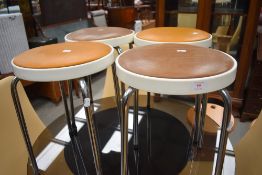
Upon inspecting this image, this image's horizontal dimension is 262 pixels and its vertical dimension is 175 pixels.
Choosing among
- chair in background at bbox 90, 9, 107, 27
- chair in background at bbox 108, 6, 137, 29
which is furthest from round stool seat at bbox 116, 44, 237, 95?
chair in background at bbox 108, 6, 137, 29

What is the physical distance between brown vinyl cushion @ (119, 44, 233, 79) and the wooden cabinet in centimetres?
142

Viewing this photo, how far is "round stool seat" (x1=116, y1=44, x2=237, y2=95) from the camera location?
0.47m

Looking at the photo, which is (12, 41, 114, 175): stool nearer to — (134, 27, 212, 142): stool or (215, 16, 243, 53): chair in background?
(134, 27, 212, 142): stool

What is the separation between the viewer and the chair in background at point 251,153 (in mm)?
796

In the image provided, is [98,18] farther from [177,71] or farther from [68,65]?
[177,71]

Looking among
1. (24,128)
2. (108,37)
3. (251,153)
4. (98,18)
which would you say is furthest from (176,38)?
(98,18)

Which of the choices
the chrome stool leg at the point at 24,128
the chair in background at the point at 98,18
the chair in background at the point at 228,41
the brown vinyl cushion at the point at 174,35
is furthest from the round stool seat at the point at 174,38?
the chair in background at the point at 98,18

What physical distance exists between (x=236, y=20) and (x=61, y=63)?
187 cm

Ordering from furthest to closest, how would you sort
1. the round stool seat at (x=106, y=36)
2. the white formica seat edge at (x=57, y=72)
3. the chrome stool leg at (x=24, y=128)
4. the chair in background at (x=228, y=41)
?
the chair in background at (x=228, y=41), the round stool seat at (x=106, y=36), the chrome stool leg at (x=24, y=128), the white formica seat edge at (x=57, y=72)

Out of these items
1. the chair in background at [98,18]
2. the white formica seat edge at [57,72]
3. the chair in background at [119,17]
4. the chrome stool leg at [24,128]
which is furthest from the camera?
the chair in background at [119,17]

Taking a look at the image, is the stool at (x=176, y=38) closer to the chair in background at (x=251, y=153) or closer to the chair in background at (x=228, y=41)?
the chair in background at (x=251, y=153)

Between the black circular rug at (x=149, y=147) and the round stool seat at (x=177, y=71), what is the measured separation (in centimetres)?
41

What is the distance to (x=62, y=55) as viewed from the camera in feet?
2.17

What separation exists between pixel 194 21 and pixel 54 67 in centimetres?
180
